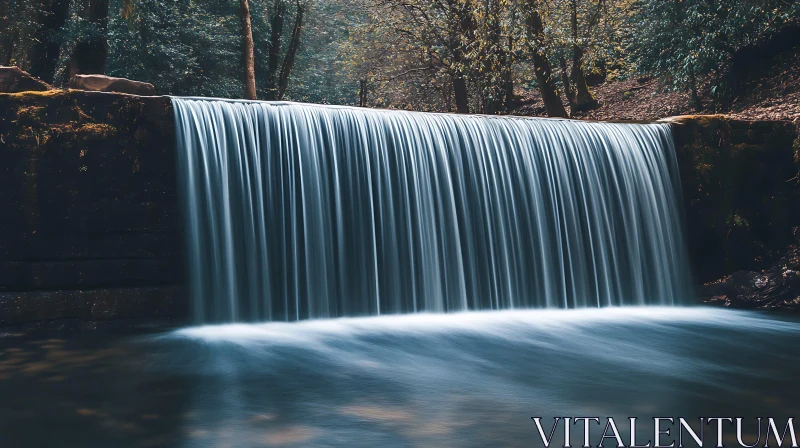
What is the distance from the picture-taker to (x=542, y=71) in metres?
19.4

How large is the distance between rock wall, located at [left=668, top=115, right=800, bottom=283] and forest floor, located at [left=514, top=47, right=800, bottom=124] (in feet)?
2.60

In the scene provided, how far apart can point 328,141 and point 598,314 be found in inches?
184

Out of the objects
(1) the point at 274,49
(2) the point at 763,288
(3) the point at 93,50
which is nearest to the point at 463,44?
(3) the point at 93,50

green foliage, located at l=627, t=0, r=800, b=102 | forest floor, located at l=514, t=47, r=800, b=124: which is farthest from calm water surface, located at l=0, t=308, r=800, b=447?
green foliage, located at l=627, t=0, r=800, b=102

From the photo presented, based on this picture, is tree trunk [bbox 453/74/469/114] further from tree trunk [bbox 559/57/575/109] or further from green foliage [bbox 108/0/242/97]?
green foliage [bbox 108/0/242/97]

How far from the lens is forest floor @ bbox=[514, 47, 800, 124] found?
1569 cm

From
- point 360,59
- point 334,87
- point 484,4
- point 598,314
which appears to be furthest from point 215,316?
point 334,87

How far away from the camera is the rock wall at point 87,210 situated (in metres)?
8.16

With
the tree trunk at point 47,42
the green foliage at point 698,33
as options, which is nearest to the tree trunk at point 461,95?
the green foliage at point 698,33

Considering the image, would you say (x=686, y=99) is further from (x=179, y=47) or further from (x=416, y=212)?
(x=179, y=47)

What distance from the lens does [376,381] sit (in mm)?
6168

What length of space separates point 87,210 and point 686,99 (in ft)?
59.1

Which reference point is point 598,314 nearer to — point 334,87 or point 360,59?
point 360,59

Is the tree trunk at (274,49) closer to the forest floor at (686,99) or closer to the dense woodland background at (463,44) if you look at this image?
the dense woodland background at (463,44)
